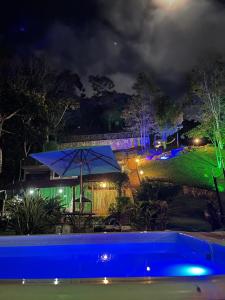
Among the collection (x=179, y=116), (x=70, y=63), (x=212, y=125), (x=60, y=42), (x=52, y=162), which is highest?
(x=70, y=63)

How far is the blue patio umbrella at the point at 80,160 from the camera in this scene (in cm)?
1112

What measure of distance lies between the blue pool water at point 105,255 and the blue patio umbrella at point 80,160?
4778 millimetres

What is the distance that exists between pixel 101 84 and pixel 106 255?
56.6 metres

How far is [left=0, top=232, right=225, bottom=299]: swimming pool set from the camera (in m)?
4.80

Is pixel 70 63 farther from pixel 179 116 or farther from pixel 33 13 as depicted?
pixel 33 13

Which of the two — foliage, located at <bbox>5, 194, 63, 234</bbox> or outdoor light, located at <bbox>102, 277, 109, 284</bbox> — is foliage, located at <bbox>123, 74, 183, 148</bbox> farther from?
outdoor light, located at <bbox>102, 277, 109, 284</bbox>

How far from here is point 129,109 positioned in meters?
39.5

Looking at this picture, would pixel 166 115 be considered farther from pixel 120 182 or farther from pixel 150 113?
pixel 120 182

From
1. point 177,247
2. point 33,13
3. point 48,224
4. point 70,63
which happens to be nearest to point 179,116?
point 70,63

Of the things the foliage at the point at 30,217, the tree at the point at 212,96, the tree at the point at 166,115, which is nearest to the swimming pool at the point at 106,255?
the foliage at the point at 30,217

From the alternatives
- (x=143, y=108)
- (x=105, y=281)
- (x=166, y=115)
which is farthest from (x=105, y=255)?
(x=143, y=108)

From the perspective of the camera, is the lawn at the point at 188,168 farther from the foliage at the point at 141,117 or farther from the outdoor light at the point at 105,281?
the outdoor light at the point at 105,281

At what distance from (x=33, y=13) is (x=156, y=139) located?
2218 cm

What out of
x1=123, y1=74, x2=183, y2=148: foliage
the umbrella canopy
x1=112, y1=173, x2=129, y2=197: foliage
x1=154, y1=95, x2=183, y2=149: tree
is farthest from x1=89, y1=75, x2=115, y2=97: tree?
the umbrella canopy
